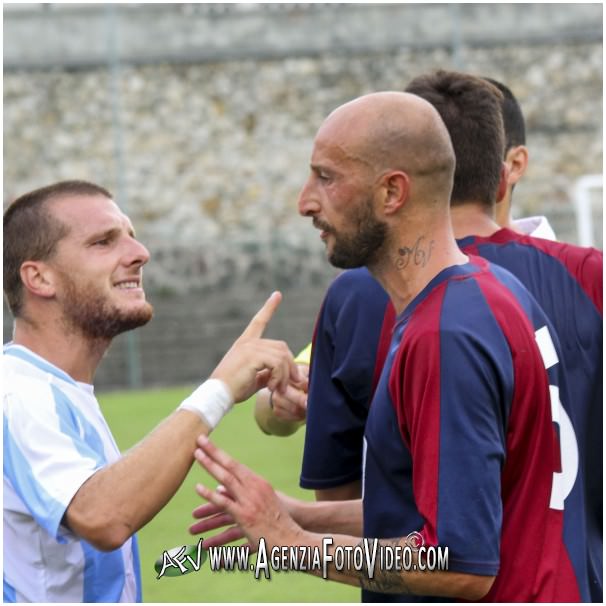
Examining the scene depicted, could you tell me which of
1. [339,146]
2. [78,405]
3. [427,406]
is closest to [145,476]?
[78,405]

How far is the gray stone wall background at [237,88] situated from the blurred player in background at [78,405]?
1703cm

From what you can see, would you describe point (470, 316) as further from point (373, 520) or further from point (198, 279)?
point (198, 279)

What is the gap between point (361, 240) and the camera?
131 inches

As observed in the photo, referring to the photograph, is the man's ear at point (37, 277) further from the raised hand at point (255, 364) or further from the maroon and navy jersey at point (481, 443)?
the maroon and navy jersey at point (481, 443)

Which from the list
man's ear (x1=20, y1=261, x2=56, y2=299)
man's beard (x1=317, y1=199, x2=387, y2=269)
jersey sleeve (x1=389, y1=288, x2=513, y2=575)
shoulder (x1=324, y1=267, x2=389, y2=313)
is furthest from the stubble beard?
man's ear (x1=20, y1=261, x2=56, y2=299)

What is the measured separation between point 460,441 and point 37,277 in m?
1.45

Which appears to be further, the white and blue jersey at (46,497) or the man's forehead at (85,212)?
the man's forehead at (85,212)

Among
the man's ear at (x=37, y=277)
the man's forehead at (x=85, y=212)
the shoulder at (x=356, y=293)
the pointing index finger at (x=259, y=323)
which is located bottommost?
the pointing index finger at (x=259, y=323)

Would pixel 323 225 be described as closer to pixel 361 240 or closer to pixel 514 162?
pixel 361 240

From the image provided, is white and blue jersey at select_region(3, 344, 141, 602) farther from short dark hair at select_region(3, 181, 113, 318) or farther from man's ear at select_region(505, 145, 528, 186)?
man's ear at select_region(505, 145, 528, 186)

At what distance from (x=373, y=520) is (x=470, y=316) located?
581mm

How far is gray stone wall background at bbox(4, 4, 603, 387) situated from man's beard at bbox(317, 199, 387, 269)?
17.5m

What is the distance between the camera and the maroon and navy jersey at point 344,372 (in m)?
3.63

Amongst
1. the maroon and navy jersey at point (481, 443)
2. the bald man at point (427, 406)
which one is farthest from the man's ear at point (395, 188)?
the maroon and navy jersey at point (481, 443)
